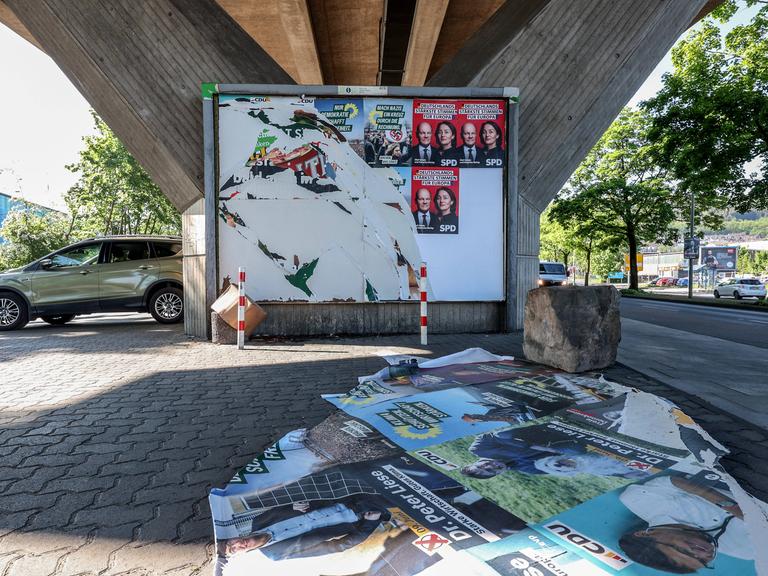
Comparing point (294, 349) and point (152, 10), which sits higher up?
point (152, 10)

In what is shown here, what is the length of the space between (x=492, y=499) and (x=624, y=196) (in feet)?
124

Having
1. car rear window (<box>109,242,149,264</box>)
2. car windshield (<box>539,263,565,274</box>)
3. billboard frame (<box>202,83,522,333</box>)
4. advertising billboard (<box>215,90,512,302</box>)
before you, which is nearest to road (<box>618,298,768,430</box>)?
billboard frame (<box>202,83,522,333</box>)

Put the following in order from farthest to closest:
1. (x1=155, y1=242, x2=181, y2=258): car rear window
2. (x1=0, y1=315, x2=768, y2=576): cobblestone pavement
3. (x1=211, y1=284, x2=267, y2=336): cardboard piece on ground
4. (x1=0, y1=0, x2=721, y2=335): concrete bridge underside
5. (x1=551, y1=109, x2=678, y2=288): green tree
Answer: (x1=551, y1=109, x2=678, y2=288): green tree
(x1=155, y1=242, x2=181, y2=258): car rear window
(x1=0, y1=0, x2=721, y2=335): concrete bridge underside
(x1=211, y1=284, x2=267, y2=336): cardboard piece on ground
(x1=0, y1=315, x2=768, y2=576): cobblestone pavement

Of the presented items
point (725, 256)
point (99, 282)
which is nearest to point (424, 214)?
point (99, 282)

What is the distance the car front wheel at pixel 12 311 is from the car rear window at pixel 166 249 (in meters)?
2.85

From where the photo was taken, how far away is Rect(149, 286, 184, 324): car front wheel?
1052 cm

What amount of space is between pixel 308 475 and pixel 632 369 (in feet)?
14.4

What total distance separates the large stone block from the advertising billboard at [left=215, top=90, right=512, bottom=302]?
9.54 ft

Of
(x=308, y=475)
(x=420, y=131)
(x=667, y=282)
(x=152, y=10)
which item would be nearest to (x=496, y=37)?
(x=420, y=131)

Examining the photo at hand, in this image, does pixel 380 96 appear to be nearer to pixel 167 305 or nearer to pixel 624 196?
pixel 167 305

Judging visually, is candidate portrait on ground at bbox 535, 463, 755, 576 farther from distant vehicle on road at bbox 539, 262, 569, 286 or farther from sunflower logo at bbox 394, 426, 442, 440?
distant vehicle on road at bbox 539, 262, 569, 286

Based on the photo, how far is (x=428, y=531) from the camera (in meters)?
1.97

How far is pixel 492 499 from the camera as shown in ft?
7.39

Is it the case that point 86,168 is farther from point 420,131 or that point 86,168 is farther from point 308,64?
point 420,131
